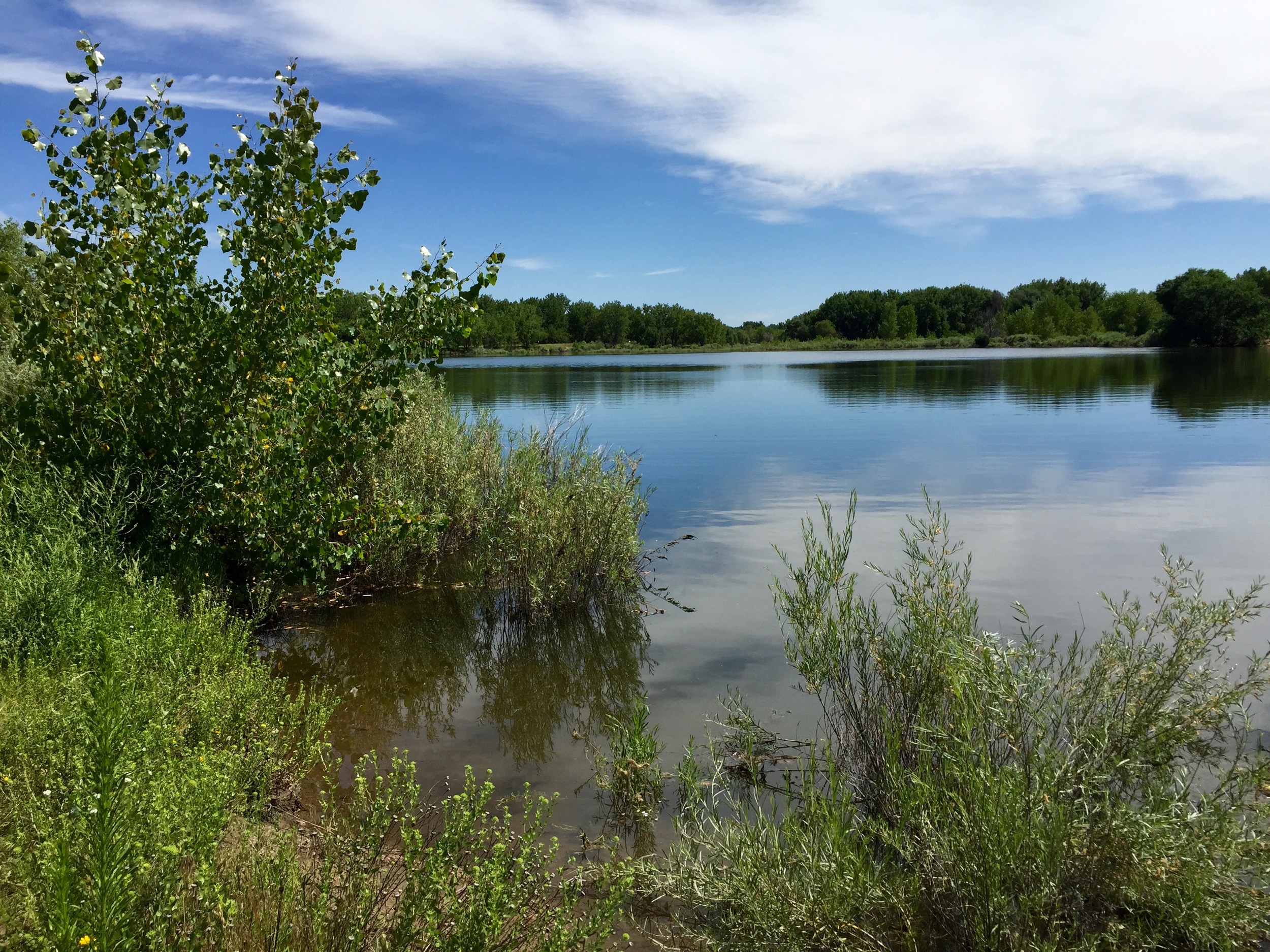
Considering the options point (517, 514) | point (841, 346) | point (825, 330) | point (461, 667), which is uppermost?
point (825, 330)

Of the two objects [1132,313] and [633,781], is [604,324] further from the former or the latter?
[633,781]

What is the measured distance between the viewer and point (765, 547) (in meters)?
13.7

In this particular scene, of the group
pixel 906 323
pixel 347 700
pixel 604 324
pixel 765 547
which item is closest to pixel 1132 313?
pixel 906 323

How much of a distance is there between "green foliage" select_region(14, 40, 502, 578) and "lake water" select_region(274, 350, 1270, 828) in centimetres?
186

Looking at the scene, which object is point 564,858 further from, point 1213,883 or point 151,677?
point 1213,883

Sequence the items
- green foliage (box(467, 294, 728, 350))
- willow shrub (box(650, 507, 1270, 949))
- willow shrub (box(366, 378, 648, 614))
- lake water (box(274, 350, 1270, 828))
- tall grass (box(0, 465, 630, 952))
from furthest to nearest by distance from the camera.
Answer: green foliage (box(467, 294, 728, 350)) → willow shrub (box(366, 378, 648, 614)) → lake water (box(274, 350, 1270, 828)) → willow shrub (box(650, 507, 1270, 949)) → tall grass (box(0, 465, 630, 952))

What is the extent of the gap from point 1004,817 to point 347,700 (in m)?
5.98

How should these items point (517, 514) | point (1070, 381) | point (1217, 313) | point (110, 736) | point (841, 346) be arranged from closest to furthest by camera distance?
point (110, 736), point (517, 514), point (1070, 381), point (1217, 313), point (841, 346)

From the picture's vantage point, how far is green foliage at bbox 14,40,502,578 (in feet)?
26.1

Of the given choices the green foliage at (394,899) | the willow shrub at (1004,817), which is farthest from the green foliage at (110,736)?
the willow shrub at (1004,817)

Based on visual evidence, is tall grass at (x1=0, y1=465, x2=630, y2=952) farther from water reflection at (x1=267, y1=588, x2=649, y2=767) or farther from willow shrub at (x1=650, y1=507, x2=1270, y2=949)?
water reflection at (x1=267, y1=588, x2=649, y2=767)

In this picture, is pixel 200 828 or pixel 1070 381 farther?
pixel 1070 381

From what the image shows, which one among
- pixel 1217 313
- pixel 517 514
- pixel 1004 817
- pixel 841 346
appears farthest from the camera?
pixel 841 346

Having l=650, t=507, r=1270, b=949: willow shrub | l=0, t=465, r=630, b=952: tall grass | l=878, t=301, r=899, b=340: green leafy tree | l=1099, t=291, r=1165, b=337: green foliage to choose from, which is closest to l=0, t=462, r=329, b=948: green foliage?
l=0, t=465, r=630, b=952: tall grass
